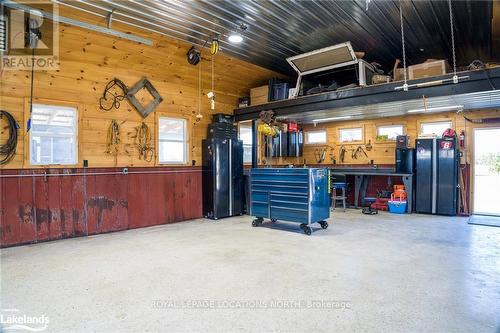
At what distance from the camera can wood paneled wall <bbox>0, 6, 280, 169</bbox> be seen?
4.05 m

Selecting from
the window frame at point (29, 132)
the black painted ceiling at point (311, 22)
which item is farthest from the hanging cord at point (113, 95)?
the black painted ceiling at point (311, 22)

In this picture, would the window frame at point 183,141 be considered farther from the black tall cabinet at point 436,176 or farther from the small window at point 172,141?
the black tall cabinet at point 436,176

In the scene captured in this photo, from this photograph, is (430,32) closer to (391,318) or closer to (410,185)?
(410,185)

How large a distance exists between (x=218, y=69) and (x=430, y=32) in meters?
3.76

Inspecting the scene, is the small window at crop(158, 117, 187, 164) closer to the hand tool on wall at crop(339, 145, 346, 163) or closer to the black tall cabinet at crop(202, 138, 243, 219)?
the black tall cabinet at crop(202, 138, 243, 219)

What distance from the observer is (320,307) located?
2.24 m

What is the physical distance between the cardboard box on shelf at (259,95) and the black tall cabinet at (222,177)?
1.03m

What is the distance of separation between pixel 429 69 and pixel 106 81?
5115mm

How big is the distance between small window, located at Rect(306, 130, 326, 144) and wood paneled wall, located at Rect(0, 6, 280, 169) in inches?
122

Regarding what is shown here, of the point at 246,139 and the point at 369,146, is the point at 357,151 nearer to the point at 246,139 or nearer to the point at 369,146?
the point at 369,146

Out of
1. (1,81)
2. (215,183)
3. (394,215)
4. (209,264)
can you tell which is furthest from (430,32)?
(1,81)

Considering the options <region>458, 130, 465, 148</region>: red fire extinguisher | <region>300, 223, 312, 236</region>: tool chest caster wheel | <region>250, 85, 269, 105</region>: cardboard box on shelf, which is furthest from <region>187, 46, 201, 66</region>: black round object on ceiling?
<region>458, 130, 465, 148</region>: red fire extinguisher

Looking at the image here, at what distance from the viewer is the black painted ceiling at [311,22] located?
3.80 metres

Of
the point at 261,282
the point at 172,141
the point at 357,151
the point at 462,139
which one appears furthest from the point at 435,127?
the point at 261,282
